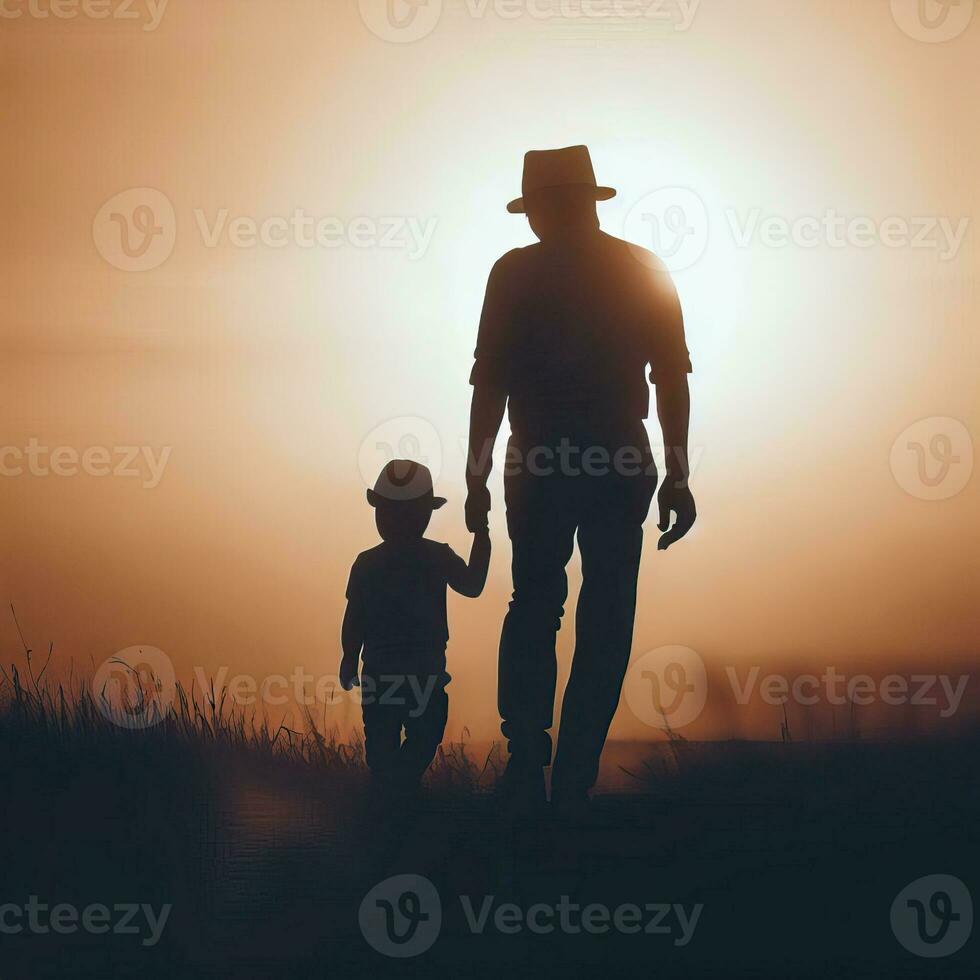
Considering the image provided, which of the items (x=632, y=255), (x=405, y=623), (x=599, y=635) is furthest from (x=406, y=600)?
(x=632, y=255)

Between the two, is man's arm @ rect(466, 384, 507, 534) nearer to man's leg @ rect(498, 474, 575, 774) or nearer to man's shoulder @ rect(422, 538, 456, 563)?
man's leg @ rect(498, 474, 575, 774)

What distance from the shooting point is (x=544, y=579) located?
4.11 m

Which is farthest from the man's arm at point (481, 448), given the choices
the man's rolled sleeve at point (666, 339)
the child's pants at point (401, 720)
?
the child's pants at point (401, 720)

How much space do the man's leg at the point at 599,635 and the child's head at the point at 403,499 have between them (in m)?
0.73

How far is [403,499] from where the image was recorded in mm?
4477

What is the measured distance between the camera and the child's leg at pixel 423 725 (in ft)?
14.6

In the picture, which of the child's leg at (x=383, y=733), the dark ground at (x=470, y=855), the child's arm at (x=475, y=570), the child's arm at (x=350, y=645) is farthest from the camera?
the child's arm at (x=350, y=645)

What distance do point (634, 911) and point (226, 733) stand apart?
213 cm

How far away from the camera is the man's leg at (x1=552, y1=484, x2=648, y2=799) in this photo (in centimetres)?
407

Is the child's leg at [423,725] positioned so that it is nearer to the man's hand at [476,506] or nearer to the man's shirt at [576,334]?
the man's hand at [476,506]

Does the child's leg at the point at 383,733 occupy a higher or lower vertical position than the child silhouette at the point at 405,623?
lower

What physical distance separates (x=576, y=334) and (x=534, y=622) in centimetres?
111

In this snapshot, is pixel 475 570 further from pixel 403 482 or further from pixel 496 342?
pixel 496 342

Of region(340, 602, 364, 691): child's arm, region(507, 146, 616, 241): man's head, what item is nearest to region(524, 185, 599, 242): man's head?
region(507, 146, 616, 241): man's head
